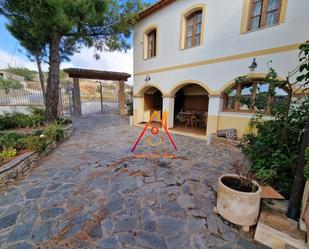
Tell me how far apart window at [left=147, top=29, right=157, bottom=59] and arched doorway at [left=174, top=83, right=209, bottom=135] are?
246cm

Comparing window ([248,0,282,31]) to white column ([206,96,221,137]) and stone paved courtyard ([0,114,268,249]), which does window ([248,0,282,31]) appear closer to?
white column ([206,96,221,137])

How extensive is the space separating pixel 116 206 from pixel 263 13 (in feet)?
21.7

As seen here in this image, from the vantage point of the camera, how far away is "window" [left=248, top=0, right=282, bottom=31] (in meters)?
4.59

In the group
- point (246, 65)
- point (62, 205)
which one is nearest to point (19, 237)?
point (62, 205)

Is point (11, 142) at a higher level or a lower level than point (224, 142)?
higher

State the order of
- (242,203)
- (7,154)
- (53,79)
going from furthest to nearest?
(53,79) → (7,154) → (242,203)

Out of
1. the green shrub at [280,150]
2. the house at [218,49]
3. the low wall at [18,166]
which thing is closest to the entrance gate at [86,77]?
the house at [218,49]

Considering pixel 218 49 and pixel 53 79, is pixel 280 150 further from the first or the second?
pixel 53 79

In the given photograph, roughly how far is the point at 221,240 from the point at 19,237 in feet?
8.14

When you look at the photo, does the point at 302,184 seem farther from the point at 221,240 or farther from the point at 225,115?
the point at 225,115

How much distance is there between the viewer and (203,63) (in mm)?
6172

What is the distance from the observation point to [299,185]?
1.82 m

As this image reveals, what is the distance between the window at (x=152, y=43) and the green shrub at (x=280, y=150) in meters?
6.99

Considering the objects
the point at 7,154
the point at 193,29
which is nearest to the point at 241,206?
the point at 7,154
